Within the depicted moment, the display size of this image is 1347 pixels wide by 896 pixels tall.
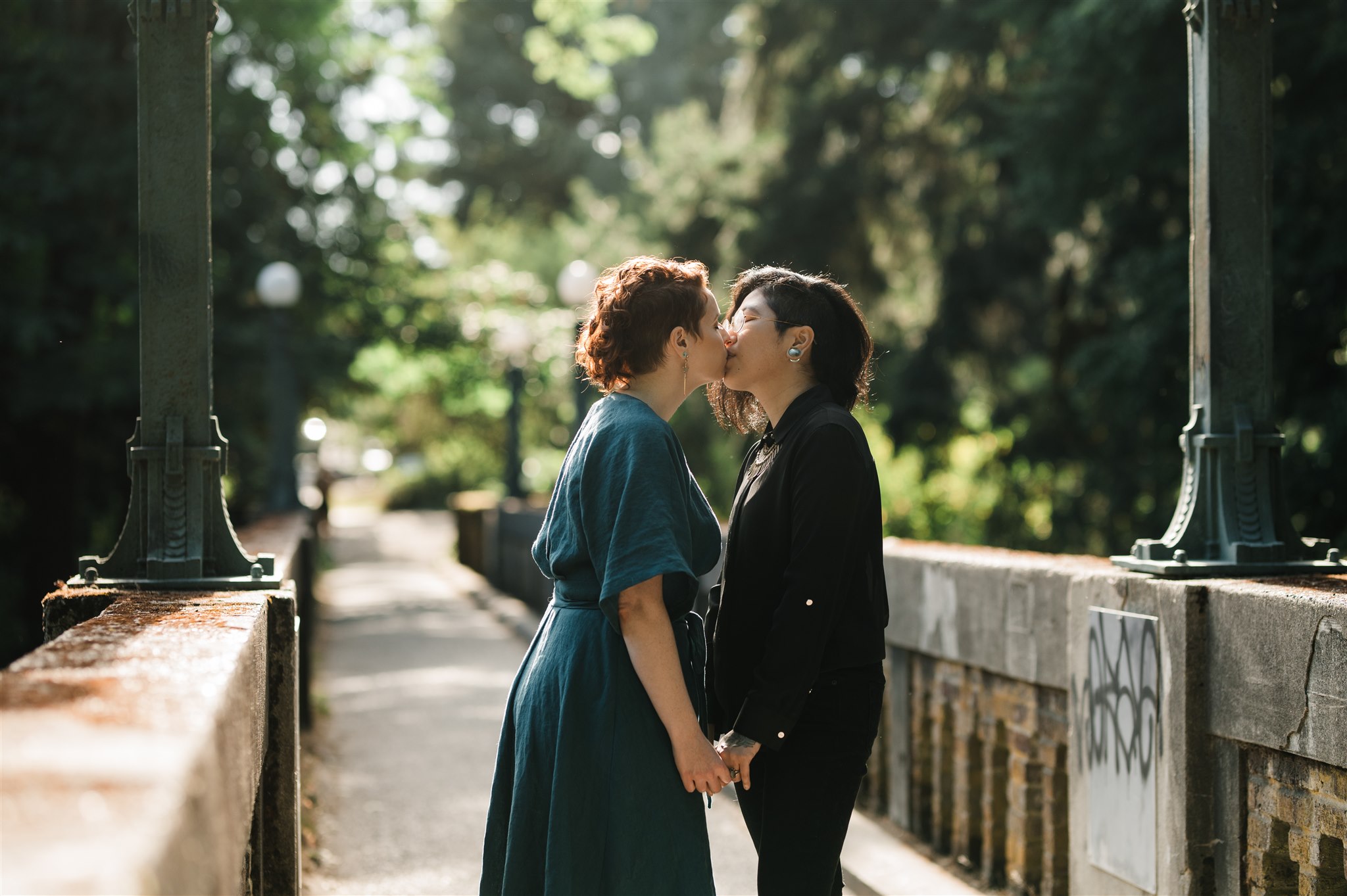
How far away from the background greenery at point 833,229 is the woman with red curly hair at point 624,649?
972 centimetres

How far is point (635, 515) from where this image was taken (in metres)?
2.77

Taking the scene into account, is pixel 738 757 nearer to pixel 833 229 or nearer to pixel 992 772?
pixel 992 772

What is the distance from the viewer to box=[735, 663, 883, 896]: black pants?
3.13 m

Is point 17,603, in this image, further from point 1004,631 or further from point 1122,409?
point 1004,631

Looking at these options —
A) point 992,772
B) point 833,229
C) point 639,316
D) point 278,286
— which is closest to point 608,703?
point 639,316

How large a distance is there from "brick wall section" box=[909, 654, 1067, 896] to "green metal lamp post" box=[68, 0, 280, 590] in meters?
2.76

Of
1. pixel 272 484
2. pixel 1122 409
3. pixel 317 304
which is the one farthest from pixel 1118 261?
pixel 317 304

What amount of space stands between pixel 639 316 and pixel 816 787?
115 cm

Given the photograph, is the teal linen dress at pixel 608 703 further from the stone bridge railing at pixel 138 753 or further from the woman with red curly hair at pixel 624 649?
the stone bridge railing at pixel 138 753

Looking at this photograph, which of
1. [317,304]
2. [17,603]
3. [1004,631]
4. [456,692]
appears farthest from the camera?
[317,304]

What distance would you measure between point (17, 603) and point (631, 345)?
17553 millimetres

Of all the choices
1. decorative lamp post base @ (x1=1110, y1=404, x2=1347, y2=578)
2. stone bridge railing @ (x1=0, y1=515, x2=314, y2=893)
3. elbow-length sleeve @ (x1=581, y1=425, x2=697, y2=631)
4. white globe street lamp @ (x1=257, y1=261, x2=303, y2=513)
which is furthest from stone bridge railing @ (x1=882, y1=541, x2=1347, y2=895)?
white globe street lamp @ (x1=257, y1=261, x2=303, y2=513)

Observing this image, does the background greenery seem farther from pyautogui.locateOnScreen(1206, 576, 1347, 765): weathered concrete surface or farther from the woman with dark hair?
the woman with dark hair

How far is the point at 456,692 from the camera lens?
1012cm
